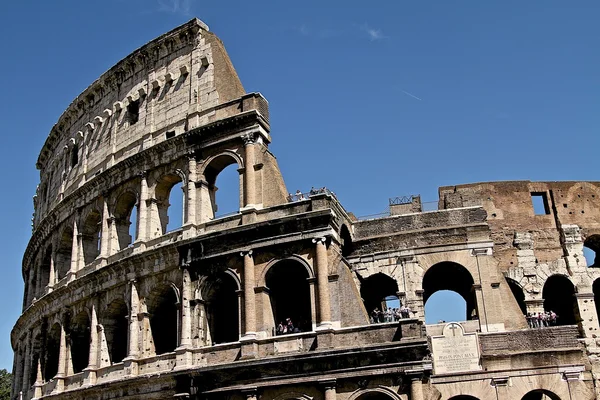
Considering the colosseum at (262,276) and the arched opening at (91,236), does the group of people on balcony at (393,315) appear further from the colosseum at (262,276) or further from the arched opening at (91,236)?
the arched opening at (91,236)

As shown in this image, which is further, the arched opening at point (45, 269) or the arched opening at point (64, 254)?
the arched opening at point (45, 269)

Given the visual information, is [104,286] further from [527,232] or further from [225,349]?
[527,232]

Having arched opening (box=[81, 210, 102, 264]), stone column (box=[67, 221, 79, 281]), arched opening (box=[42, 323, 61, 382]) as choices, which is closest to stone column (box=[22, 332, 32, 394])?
arched opening (box=[42, 323, 61, 382])

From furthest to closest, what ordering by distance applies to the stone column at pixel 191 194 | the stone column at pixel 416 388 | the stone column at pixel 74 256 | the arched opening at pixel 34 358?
the arched opening at pixel 34 358, the stone column at pixel 74 256, the stone column at pixel 191 194, the stone column at pixel 416 388

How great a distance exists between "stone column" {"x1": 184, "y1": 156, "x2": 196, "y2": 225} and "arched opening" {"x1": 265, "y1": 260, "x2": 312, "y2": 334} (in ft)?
10.6

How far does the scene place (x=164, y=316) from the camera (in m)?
21.8

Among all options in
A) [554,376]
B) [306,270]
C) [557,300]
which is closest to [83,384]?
[306,270]

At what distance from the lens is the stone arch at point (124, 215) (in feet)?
76.4

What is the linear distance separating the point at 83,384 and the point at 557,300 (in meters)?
16.6

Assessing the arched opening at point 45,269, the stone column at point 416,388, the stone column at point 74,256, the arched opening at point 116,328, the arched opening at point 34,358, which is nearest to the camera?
the stone column at point 416,388

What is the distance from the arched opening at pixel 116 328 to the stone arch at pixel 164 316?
117 cm

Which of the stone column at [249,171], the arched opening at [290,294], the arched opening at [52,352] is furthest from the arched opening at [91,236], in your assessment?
the arched opening at [290,294]

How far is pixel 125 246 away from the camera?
23312 millimetres

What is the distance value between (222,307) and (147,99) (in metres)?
8.28
